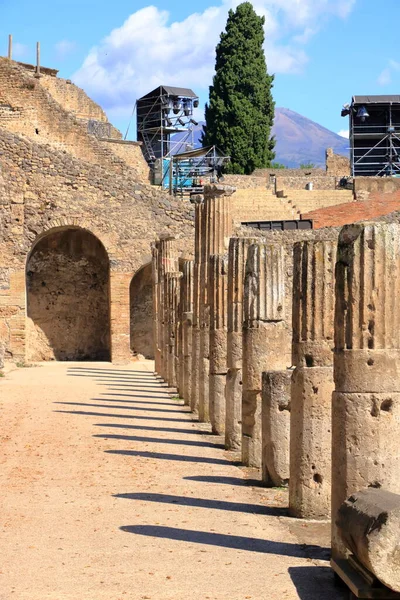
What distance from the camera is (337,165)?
58.4 metres

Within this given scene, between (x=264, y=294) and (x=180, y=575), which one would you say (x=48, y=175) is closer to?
(x=264, y=294)

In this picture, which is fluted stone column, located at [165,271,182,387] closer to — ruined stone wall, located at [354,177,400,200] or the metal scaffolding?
ruined stone wall, located at [354,177,400,200]

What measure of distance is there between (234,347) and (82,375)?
13170 mm

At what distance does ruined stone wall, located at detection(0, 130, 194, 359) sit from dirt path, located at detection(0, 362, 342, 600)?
1521 cm

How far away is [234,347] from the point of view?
1287 centimetres

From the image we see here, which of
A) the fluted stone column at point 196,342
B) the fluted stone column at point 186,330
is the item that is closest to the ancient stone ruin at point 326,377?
the fluted stone column at point 196,342

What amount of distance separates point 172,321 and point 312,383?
15099mm

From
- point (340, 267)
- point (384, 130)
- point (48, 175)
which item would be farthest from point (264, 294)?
point (384, 130)

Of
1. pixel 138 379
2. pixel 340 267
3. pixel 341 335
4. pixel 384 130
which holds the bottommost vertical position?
pixel 138 379

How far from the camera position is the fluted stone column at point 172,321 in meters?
22.5

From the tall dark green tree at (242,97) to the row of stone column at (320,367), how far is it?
44429 mm

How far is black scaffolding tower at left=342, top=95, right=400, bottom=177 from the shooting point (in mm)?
57094

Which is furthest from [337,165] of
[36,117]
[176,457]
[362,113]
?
[176,457]

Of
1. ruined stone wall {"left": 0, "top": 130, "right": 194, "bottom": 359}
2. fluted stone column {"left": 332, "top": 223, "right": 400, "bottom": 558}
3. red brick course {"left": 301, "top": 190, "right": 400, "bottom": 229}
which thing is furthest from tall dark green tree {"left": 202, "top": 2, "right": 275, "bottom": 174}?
fluted stone column {"left": 332, "top": 223, "right": 400, "bottom": 558}
